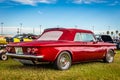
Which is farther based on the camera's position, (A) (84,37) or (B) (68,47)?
(A) (84,37)

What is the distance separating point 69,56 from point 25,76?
2155mm

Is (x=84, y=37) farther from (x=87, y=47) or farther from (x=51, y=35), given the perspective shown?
(x=51, y=35)

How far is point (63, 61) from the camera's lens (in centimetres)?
909

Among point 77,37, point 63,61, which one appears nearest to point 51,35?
point 77,37

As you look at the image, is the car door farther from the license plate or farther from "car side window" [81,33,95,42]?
A: the license plate

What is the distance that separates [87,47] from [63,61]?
1.46m

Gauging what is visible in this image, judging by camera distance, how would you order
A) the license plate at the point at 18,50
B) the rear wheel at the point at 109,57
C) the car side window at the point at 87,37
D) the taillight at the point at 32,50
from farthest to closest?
the rear wheel at the point at 109,57
the car side window at the point at 87,37
the license plate at the point at 18,50
the taillight at the point at 32,50

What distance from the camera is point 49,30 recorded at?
10305mm

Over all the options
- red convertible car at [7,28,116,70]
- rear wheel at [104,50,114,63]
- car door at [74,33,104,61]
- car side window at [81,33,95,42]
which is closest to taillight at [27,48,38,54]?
red convertible car at [7,28,116,70]

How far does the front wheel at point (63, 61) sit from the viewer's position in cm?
885

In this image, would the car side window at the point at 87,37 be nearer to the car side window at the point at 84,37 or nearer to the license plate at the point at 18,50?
the car side window at the point at 84,37

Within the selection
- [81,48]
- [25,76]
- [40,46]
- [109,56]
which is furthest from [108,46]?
[25,76]

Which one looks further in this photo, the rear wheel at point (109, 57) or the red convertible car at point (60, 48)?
the rear wheel at point (109, 57)

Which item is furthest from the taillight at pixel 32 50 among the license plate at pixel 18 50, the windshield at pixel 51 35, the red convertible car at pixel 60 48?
the windshield at pixel 51 35
